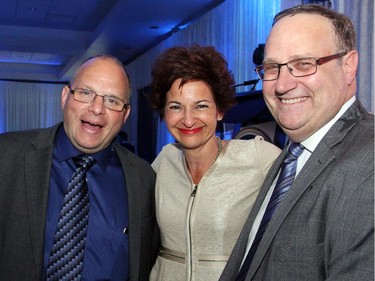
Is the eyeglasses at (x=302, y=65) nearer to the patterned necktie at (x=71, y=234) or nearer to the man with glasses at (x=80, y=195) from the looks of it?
the man with glasses at (x=80, y=195)

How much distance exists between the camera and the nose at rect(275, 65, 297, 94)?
1341 mm

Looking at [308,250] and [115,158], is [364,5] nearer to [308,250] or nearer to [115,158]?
[115,158]

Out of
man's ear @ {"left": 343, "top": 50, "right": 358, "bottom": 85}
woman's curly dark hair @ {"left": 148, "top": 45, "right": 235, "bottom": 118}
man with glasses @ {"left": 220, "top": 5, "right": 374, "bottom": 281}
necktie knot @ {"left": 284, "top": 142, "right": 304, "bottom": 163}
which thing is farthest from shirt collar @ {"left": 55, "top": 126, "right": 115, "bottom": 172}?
man's ear @ {"left": 343, "top": 50, "right": 358, "bottom": 85}

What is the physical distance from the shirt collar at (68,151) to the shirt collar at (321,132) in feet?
3.11

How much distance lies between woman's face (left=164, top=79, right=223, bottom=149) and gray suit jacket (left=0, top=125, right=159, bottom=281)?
0.93 feet

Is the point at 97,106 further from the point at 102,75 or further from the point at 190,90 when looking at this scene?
the point at 190,90

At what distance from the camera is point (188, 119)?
1.95m

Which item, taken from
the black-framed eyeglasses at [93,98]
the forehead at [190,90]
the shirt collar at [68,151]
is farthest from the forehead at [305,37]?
the shirt collar at [68,151]

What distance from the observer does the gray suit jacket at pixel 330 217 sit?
1.03 m

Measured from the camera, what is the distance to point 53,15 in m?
9.28

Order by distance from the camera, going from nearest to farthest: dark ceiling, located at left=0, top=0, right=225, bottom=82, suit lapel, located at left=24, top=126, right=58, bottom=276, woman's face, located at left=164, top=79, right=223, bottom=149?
1. suit lapel, located at left=24, top=126, right=58, bottom=276
2. woman's face, located at left=164, top=79, right=223, bottom=149
3. dark ceiling, located at left=0, top=0, right=225, bottom=82

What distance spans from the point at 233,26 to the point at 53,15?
4.23 m

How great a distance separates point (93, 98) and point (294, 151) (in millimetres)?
911

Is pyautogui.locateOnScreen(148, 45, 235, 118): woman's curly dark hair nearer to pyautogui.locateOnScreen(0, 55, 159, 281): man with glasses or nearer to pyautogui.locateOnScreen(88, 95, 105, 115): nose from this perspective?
pyautogui.locateOnScreen(0, 55, 159, 281): man with glasses
